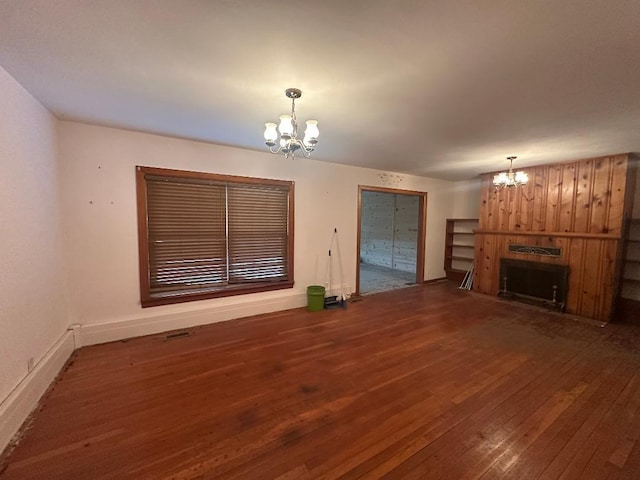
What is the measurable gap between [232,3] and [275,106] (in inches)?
44.3

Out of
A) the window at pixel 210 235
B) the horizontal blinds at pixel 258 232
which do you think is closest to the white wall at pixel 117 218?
the window at pixel 210 235

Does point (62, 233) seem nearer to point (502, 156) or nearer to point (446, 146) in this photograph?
point (446, 146)

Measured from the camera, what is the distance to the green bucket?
4.26 m

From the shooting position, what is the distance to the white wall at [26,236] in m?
1.83

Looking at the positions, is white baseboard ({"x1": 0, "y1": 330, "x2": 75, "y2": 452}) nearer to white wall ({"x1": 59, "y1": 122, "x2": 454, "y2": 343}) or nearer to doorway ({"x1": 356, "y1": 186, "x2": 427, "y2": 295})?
white wall ({"x1": 59, "y1": 122, "x2": 454, "y2": 343})

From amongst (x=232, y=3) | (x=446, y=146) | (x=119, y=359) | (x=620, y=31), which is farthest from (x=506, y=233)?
(x=119, y=359)

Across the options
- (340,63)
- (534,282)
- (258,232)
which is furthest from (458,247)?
(340,63)

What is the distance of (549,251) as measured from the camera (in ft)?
14.8

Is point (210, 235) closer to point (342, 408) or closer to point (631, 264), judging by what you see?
point (342, 408)

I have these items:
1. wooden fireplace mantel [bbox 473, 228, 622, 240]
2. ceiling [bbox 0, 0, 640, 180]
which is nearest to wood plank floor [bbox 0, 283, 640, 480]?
wooden fireplace mantel [bbox 473, 228, 622, 240]

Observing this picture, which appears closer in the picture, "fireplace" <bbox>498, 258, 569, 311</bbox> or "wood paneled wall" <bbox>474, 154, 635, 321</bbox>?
"wood paneled wall" <bbox>474, 154, 635, 321</bbox>

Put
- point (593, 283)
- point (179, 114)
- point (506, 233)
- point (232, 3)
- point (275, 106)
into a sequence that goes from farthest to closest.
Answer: point (506, 233) → point (593, 283) → point (179, 114) → point (275, 106) → point (232, 3)

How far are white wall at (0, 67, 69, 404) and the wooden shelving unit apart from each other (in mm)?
6940

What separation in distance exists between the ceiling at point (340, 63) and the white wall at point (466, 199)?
3.26 m
